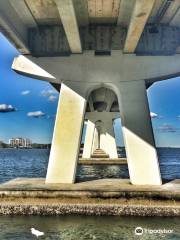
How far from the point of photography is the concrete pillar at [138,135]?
16.9m

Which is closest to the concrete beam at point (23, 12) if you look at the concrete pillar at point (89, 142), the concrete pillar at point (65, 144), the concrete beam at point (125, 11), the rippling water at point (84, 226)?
the concrete beam at point (125, 11)

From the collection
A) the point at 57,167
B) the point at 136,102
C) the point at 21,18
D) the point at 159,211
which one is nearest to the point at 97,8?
the point at 21,18

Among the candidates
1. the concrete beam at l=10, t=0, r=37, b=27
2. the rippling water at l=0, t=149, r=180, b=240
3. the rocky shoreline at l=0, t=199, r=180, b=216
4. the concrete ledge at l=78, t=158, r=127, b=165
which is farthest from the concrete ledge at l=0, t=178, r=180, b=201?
the concrete ledge at l=78, t=158, r=127, b=165

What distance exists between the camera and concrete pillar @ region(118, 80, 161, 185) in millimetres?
16891

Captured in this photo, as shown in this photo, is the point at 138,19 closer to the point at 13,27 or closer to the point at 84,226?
the point at 13,27

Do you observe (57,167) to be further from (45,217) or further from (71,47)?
(71,47)

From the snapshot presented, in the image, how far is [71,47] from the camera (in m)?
16.8

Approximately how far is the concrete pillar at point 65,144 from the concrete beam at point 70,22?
2.82 metres

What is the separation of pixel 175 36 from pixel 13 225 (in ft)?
36.9

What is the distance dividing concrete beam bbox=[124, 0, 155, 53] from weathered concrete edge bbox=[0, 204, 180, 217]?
6.75 m

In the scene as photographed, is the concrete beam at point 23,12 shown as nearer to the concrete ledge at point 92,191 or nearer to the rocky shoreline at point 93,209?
the concrete ledge at point 92,191

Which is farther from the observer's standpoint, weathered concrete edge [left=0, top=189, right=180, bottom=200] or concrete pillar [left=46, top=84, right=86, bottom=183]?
concrete pillar [left=46, top=84, right=86, bottom=183]

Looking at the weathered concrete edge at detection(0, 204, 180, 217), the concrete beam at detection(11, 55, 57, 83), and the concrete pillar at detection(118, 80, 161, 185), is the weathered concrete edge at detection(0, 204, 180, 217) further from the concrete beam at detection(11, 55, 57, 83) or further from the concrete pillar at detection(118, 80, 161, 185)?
the concrete beam at detection(11, 55, 57, 83)

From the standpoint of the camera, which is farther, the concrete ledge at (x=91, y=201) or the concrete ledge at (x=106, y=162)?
the concrete ledge at (x=106, y=162)
